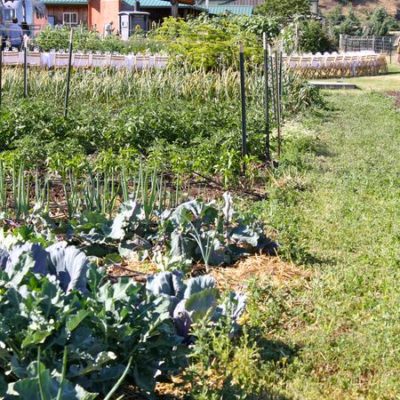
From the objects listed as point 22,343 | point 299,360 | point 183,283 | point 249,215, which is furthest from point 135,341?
point 249,215

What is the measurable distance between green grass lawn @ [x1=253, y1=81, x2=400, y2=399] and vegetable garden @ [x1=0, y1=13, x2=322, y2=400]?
0.35 m

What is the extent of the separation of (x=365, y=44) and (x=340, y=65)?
19734mm

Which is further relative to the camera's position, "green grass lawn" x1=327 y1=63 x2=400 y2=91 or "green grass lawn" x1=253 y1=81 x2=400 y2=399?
"green grass lawn" x1=327 y1=63 x2=400 y2=91

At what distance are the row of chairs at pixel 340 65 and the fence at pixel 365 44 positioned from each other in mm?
13741

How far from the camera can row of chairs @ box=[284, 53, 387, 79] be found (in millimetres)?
31559

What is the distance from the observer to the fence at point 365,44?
162 feet

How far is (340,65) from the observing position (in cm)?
3322

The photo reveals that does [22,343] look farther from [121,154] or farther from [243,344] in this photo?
[121,154]

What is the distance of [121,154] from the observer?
28.1ft

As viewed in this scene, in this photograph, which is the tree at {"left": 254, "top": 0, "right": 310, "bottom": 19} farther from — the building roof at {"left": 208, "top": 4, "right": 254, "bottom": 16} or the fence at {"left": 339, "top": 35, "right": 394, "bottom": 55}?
the building roof at {"left": 208, "top": 4, "right": 254, "bottom": 16}

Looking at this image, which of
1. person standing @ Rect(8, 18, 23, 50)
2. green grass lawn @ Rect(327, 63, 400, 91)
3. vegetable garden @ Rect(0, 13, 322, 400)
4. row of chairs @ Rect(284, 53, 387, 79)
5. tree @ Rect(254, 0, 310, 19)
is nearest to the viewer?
vegetable garden @ Rect(0, 13, 322, 400)

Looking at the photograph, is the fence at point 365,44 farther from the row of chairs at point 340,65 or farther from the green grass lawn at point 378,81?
the green grass lawn at point 378,81

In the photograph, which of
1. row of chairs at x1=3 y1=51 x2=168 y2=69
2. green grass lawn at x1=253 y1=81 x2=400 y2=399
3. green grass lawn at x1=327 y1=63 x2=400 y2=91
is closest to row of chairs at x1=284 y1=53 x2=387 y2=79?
green grass lawn at x1=327 y1=63 x2=400 y2=91

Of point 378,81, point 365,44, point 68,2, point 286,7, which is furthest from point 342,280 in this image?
point 68,2
